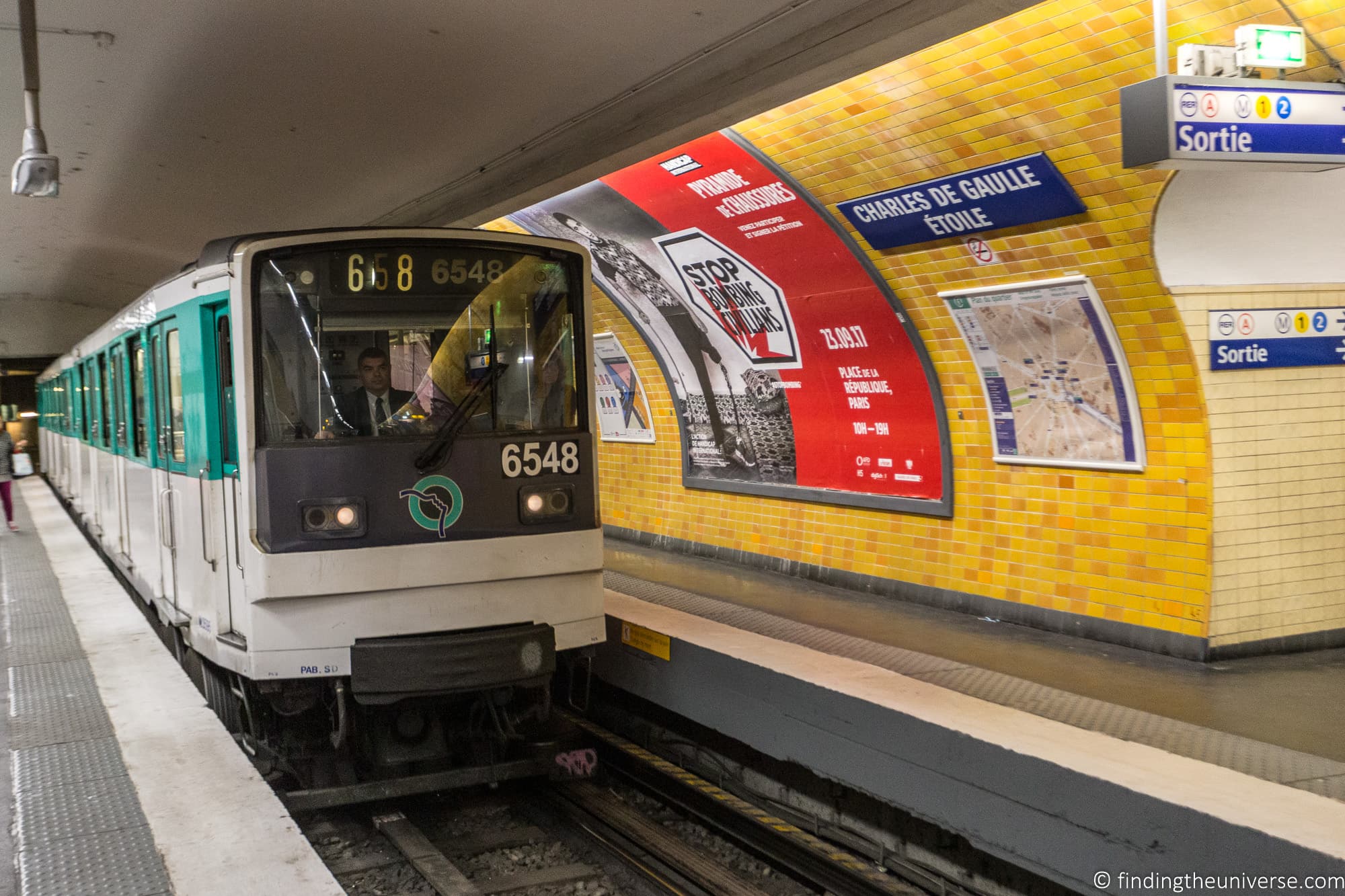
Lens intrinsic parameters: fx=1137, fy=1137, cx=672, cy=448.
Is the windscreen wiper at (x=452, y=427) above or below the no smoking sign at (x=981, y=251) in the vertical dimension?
below

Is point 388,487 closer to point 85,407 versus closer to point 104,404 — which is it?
point 104,404

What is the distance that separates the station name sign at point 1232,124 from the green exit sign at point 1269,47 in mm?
101

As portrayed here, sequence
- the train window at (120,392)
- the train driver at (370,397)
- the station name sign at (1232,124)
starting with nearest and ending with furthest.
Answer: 1. the station name sign at (1232,124)
2. the train driver at (370,397)
3. the train window at (120,392)

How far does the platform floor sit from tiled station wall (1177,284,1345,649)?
12.1 inches

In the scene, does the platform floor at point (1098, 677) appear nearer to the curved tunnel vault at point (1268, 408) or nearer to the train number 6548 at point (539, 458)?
the curved tunnel vault at point (1268, 408)

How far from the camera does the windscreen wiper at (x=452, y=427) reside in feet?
17.4

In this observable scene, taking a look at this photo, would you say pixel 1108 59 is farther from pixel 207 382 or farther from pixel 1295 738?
pixel 207 382

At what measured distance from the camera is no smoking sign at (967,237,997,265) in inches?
267

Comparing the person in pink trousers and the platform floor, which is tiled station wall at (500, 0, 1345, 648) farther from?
the person in pink trousers

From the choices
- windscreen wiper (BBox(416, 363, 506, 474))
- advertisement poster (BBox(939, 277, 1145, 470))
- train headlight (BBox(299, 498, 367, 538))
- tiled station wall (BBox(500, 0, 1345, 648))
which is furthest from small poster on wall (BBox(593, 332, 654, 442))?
train headlight (BBox(299, 498, 367, 538))

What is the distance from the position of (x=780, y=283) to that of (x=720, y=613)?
A: 266 centimetres

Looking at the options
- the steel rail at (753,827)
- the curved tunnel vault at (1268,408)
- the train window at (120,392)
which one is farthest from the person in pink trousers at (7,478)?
the curved tunnel vault at (1268,408)

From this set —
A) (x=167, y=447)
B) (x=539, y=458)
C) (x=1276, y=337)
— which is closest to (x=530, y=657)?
(x=539, y=458)

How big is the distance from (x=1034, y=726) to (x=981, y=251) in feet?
10.4
